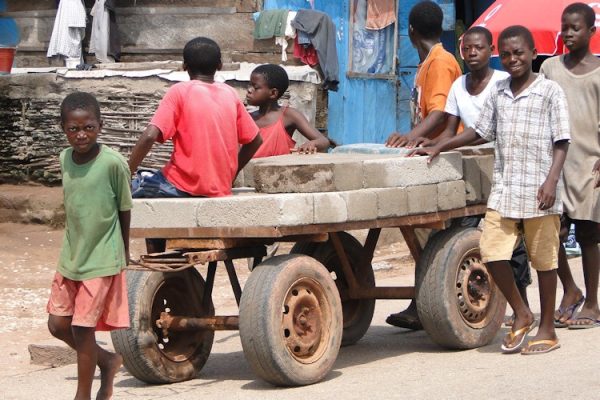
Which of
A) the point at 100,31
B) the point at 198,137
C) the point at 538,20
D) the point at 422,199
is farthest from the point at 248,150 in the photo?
the point at 100,31

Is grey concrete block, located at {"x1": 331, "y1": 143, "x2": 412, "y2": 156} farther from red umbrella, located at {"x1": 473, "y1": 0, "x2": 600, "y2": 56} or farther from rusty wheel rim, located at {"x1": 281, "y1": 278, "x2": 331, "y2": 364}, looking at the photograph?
red umbrella, located at {"x1": 473, "y1": 0, "x2": 600, "y2": 56}

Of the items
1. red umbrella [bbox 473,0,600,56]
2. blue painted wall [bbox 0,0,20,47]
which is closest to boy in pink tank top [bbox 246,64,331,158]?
red umbrella [bbox 473,0,600,56]

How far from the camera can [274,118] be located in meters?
7.32

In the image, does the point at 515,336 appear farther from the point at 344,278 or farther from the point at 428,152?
the point at 344,278

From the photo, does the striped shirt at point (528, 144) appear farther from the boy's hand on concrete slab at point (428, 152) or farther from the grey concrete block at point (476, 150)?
the grey concrete block at point (476, 150)

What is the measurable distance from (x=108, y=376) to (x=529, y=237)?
246 centimetres

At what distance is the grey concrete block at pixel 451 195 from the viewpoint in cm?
664

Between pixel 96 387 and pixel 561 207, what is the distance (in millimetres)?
2697

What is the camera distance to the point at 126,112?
12.6 m

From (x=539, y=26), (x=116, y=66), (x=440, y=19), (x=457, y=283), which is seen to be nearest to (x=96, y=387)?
(x=457, y=283)

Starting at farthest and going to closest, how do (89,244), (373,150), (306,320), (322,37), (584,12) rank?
(322,37) → (373,150) → (584,12) → (306,320) → (89,244)

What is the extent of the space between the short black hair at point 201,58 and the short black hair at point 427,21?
161cm

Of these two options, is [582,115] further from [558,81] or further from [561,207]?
[561,207]

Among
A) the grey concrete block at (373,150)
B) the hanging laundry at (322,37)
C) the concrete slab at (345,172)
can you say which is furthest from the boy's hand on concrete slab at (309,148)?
the hanging laundry at (322,37)
